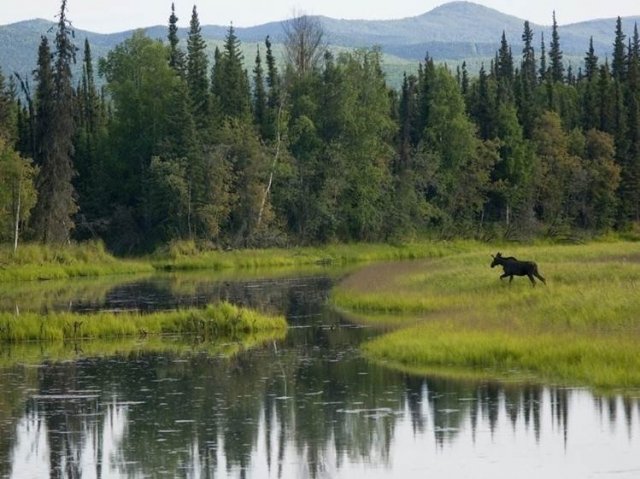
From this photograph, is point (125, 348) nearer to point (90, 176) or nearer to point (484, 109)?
point (90, 176)

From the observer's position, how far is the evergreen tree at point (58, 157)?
78.1m

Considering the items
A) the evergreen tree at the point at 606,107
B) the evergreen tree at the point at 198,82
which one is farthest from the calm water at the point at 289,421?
the evergreen tree at the point at 606,107

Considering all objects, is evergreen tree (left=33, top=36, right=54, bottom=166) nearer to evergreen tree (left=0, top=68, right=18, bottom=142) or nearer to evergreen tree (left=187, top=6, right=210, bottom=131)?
evergreen tree (left=0, top=68, right=18, bottom=142)

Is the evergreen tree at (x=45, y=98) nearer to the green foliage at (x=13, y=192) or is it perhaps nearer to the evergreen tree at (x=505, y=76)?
the green foliage at (x=13, y=192)

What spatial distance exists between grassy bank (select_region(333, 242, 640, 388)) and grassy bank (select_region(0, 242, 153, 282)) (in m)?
24.1

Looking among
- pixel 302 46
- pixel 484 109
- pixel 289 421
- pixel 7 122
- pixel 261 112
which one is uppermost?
pixel 302 46

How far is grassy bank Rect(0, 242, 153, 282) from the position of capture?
69938 mm

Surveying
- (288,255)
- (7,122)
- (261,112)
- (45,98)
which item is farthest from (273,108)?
(45,98)

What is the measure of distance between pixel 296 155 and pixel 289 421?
70461 millimetres

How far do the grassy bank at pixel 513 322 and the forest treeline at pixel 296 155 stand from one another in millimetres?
34365

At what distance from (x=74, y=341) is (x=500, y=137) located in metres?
69.4

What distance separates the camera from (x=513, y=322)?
35.0m

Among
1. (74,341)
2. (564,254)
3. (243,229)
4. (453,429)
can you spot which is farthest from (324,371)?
(243,229)

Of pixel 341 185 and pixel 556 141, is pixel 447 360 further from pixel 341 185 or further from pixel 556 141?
pixel 556 141
